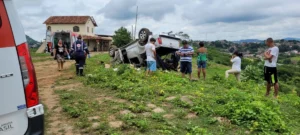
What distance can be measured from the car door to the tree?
1675 inches

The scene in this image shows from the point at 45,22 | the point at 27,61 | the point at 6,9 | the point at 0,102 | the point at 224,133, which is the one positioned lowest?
the point at 224,133

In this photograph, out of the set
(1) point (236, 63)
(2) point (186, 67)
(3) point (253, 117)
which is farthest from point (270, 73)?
(2) point (186, 67)

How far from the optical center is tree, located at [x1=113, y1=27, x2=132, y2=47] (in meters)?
45.3

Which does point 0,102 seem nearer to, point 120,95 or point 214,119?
point 214,119

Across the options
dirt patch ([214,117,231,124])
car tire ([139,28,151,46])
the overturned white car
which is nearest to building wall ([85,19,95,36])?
the overturned white car

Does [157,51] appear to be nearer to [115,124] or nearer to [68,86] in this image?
[68,86]

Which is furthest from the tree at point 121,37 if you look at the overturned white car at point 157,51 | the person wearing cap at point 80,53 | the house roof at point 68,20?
the person wearing cap at point 80,53

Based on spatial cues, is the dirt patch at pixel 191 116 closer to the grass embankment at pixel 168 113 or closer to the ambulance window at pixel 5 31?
the grass embankment at pixel 168 113

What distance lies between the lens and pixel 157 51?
13.8m

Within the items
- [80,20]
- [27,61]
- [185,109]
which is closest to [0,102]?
[27,61]

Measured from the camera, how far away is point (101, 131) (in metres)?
4.45

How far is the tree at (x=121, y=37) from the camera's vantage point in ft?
149

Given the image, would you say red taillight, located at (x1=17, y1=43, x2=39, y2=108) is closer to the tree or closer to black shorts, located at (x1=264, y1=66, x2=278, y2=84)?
black shorts, located at (x1=264, y1=66, x2=278, y2=84)

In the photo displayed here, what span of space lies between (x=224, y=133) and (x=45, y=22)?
56560 millimetres
